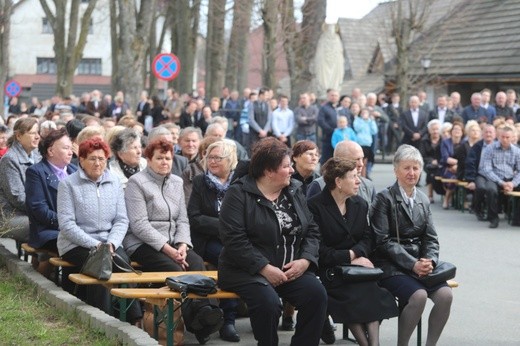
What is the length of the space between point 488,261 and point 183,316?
6.87 metres

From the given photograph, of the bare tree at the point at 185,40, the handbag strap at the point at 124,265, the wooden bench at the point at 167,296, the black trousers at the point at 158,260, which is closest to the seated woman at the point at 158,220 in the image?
the black trousers at the point at 158,260

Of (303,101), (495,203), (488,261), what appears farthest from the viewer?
(303,101)

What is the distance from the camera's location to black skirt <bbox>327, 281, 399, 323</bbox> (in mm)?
9250

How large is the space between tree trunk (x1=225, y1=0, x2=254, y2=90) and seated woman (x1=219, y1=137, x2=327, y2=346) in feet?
99.9

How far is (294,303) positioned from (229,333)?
1.23 metres

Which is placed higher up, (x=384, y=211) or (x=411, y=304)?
(x=384, y=211)

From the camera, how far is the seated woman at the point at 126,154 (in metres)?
12.2

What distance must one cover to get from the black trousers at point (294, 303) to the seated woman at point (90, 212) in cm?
186

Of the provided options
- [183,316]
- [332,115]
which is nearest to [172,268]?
[183,316]

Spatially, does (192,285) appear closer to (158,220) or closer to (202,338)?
(202,338)

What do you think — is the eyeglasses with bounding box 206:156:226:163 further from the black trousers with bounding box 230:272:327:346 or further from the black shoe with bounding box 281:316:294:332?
the black trousers with bounding box 230:272:327:346

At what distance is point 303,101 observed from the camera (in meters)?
30.1

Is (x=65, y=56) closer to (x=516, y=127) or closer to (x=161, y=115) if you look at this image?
(x=161, y=115)

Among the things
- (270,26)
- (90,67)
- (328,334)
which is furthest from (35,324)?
(90,67)
